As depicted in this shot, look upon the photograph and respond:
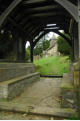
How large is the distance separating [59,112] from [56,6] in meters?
4.48

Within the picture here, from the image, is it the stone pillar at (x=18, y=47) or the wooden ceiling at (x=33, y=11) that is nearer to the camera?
the wooden ceiling at (x=33, y=11)

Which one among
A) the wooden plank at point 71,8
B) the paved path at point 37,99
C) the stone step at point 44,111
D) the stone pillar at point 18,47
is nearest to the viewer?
the stone step at point 44,111

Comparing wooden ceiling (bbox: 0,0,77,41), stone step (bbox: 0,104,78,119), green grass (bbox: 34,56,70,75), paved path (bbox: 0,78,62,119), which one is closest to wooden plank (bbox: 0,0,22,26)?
wooden ceiling (bbox: 0,0,77,41)

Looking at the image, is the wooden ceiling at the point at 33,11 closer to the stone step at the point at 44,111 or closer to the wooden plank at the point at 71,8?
the wooden plank at the point at 71,8

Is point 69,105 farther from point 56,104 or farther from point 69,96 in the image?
point 56,104

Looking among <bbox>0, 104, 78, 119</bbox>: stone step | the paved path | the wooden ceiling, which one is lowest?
the paved path

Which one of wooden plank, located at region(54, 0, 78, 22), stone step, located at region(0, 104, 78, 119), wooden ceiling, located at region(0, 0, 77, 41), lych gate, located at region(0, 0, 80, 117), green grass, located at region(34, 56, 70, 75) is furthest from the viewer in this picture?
green grass, located at region(34, 56, 70, 75)

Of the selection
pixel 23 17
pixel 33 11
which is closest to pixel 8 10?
pixel 33 11

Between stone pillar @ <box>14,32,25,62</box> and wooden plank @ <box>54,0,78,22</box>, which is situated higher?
wooden plank @ <box>54,0,78,22</box>

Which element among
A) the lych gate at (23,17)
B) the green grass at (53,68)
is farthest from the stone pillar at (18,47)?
the green grass at (53,68)

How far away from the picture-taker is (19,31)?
6715 millimetres

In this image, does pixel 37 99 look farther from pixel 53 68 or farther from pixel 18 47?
pixel 53 68

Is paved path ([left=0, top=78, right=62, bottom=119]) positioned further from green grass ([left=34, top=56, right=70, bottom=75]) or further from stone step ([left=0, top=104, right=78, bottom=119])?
green grass ([left=34, top=56, right=70, bottom=75])

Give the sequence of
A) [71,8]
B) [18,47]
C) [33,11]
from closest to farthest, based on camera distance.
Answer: [71,8], [33,11], [18,47]
